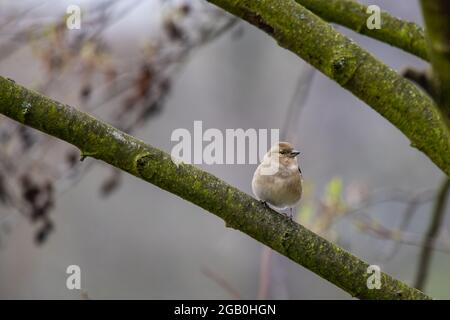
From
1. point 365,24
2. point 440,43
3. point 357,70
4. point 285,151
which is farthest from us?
point 285,151

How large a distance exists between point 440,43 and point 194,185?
1153 millimetres

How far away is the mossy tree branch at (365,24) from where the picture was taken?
292 cm

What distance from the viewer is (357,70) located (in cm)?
257

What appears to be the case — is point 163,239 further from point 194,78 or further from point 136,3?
point 136,3

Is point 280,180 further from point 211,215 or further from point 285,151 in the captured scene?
point 211,215

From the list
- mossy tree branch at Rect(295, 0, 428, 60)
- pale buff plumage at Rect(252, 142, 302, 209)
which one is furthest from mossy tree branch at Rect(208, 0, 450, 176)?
pale buff plumage at Rect(252, 142, 302, 209)

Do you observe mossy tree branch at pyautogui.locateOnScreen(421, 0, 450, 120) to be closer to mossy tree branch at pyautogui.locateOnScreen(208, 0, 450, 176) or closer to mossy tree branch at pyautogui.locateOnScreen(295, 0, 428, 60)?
mossy tree branch at pyautogui.locateOnScreen(208, 0, 450, 176)

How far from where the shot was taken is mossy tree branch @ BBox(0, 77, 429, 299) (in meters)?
2.28

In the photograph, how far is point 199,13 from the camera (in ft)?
14.2

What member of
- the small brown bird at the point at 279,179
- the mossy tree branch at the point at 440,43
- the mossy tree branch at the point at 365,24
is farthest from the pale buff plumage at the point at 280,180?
the mossy tree branch at the point at 440,43

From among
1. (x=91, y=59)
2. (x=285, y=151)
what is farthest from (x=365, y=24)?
(x=91, y=59)

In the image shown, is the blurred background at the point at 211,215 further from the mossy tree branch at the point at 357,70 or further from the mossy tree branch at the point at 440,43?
the mossy tree branch at the point at 440,43

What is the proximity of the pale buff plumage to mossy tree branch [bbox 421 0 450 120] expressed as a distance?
1.89m
